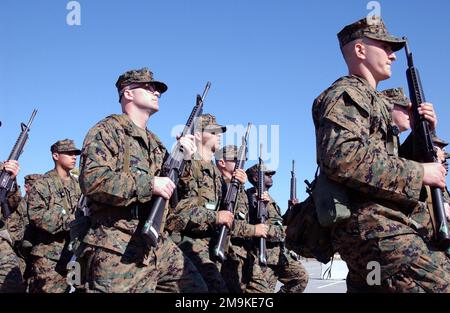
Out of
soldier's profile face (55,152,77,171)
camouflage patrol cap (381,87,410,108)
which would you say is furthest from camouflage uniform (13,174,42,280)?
camouflage patrol cap (381,87,410,108)

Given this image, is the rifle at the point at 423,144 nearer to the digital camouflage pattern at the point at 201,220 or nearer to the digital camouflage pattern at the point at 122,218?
the digital camouflage pattern at the point at 122,218

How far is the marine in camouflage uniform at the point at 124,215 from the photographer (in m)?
4.24

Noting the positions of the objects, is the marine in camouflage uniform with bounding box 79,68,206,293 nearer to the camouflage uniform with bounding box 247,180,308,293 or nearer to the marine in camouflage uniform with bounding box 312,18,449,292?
the marine in camouflage uniform with bounding box 312,18,449,292

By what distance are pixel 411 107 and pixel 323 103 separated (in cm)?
Answer: 93

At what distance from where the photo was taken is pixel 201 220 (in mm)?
6602

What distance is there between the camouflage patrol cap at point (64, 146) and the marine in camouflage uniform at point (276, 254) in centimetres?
318

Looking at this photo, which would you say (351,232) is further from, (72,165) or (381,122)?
(72,165)

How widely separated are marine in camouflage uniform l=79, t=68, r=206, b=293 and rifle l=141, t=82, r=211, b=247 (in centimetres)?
10

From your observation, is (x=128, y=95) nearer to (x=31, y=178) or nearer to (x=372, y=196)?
(x=372, y=196)

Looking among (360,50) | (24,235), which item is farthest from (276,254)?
(360,50)

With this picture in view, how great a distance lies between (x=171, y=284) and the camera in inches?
185

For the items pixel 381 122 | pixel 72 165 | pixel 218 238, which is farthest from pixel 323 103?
pixel 72 165

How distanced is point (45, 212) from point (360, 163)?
19.2ft

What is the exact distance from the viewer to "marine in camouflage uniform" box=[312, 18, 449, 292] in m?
3.25
